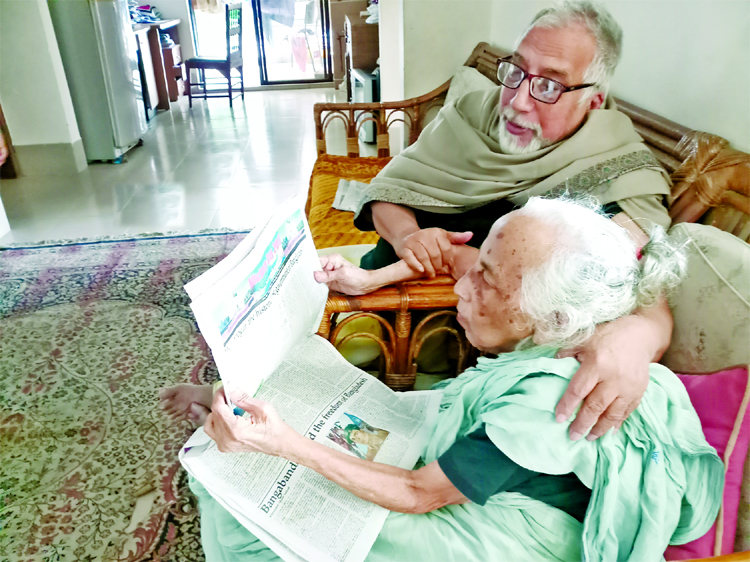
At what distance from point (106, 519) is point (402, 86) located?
225cm

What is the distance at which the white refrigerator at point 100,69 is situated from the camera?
359 centimetres

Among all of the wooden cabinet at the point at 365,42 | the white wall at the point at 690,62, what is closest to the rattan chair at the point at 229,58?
the wooden cabinet at the point at 365,42

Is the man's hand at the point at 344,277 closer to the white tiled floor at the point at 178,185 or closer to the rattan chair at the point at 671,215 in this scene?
the rattan chair at the point at 671,215

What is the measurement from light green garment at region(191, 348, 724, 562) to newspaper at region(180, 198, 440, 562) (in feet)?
0.31

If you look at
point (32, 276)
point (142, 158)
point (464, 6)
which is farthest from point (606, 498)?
point (142, 158)

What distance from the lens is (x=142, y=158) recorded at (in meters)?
4.14

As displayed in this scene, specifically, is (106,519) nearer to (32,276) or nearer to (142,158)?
(32,276)

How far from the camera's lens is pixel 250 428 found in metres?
→ 0.70

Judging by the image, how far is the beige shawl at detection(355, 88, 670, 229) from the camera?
1130 millimetres

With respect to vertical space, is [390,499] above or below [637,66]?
below

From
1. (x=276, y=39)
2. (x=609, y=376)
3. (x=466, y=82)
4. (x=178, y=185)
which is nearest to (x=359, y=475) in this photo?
(x=609, y=376)

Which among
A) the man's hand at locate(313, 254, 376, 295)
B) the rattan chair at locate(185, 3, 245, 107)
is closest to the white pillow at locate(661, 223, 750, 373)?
the man's hand at locate(313, 254, 376, 295)

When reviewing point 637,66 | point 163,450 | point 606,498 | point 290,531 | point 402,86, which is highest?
point 637,66

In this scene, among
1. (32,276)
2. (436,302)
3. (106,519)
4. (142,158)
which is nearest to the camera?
(436,302)
